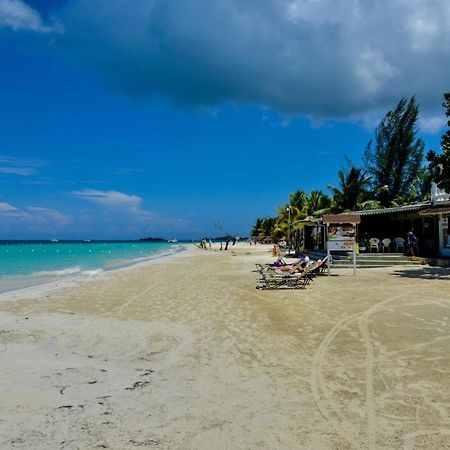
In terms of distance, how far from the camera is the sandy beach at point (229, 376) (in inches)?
141

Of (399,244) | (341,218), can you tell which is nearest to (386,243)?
(399,244)

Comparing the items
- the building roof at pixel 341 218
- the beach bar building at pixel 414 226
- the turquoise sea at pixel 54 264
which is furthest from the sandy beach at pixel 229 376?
the beach bar building at pixel 414 226

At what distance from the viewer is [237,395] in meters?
4.41

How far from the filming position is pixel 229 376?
16.5ft

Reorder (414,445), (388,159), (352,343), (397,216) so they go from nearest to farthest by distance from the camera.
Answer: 1. (414,445)
2. (352,343)
3. (397,216)
4. (388,159)

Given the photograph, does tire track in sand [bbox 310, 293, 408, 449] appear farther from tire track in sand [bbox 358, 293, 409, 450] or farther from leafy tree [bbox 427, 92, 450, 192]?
leafy tree [bbox 427, 92, 450, 192]

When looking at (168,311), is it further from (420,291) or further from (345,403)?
(420,291)

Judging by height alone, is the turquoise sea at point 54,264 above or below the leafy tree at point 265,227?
below

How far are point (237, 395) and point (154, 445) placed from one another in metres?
1.23

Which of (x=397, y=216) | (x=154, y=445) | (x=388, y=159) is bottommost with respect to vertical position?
(x=154, y=445)

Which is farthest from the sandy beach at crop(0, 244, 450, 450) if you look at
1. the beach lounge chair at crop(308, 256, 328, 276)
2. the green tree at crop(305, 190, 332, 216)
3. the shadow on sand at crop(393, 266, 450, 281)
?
the green tree at crop(305, 190, 332, 216)

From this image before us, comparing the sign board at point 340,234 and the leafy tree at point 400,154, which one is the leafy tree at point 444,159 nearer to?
the sign board at point 340,234

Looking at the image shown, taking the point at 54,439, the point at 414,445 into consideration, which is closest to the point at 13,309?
the point at 54,439

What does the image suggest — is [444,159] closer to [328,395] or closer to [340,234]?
[340,234]
